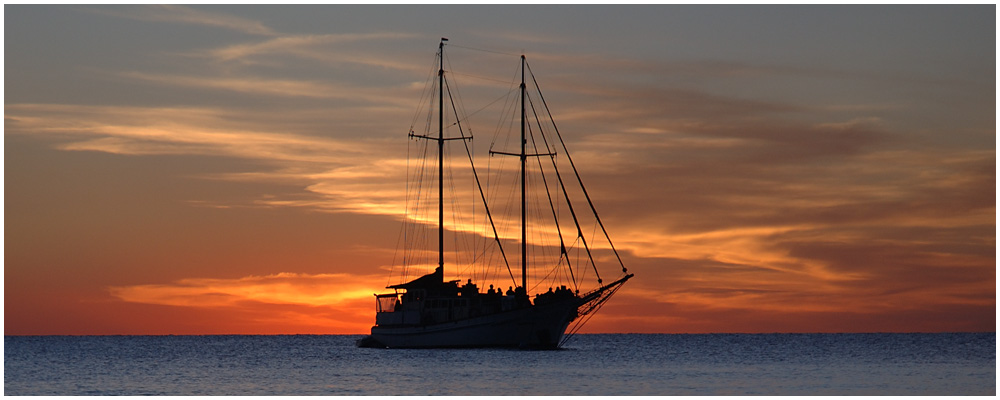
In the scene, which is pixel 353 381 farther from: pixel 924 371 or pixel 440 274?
pixel 924 371

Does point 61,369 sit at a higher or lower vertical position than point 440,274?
lower

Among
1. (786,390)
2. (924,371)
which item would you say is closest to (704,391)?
(786,390)

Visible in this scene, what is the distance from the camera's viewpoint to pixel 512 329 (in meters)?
104

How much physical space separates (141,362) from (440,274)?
94.9ft

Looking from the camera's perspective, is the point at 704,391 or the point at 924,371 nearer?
the point at 704,391

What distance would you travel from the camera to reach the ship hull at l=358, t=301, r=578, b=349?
340 feet

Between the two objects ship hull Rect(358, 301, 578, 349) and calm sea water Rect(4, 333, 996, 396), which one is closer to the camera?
calm sea water Rect(4, 333, 996, 396)

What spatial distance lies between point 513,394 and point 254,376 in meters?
28.8

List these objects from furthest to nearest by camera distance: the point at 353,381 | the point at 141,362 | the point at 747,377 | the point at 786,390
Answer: the point at 141,362
the point at 747,377
the point at 353,381
the point at 786,390

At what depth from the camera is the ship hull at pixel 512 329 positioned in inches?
4085

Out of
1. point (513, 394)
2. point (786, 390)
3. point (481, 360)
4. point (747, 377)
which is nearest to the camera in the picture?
point (513, 394)

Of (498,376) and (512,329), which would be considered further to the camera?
(512,329)

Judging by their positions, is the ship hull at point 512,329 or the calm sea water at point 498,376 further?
the ship hull at point 512,329

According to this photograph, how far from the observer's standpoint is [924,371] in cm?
9394
